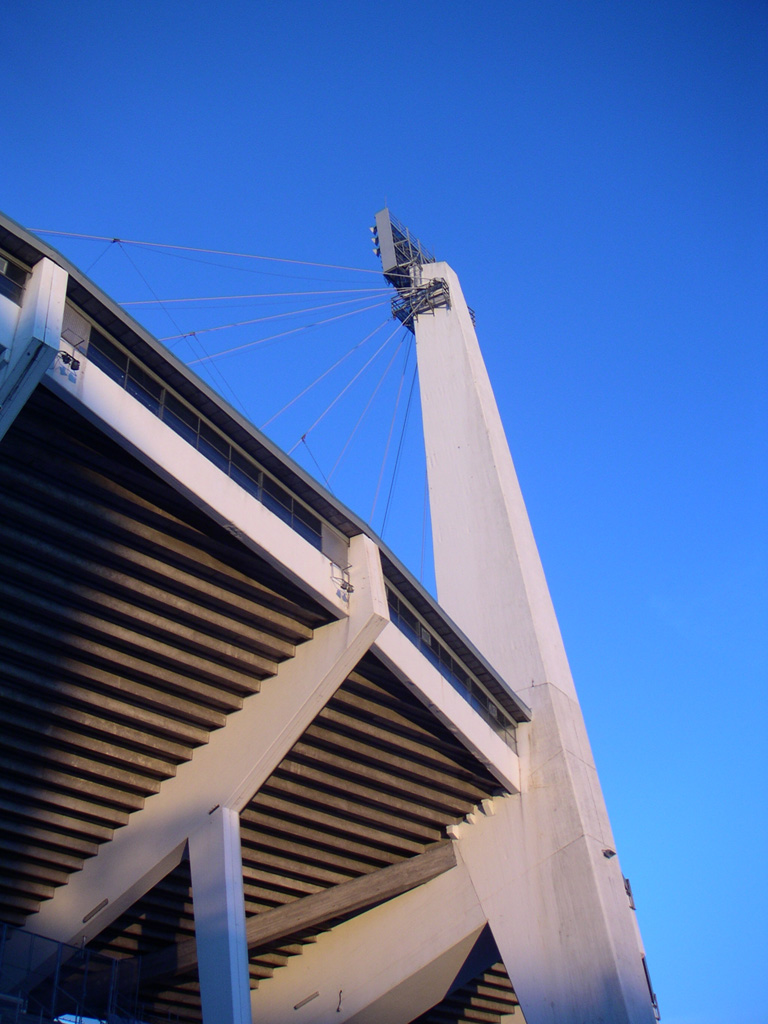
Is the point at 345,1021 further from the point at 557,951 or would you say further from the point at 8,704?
the point at 8,704

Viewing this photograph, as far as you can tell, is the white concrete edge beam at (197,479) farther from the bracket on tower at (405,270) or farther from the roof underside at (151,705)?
the bracket on tower at (405,270)

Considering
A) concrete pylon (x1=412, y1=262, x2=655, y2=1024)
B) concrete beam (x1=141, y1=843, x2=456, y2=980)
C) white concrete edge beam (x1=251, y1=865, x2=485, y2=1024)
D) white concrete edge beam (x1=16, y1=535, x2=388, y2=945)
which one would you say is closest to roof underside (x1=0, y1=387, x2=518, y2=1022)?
white concrete edge beam (x1=16, y1=535, x2=388, y2=945)

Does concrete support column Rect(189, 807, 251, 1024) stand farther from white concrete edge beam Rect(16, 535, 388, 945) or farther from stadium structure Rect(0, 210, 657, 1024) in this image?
white concrete edge beam Rect(16, 535, 388, 945)

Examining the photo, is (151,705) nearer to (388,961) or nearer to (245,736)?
(245,736)

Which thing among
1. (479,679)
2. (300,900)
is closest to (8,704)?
(300,900)

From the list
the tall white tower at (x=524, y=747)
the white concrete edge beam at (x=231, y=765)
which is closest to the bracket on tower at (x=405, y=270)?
the tall white tower at (x=524, y=747)

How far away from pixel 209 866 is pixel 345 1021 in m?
7.03

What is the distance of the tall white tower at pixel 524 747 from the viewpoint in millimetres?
17547

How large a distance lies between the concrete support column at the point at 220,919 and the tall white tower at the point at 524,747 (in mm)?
6117

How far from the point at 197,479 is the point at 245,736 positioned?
16.2ft

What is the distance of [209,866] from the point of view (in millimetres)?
15641

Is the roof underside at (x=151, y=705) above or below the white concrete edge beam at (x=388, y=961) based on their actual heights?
above

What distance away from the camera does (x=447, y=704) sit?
18047 mm

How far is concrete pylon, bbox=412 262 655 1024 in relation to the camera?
17516 millimetres
